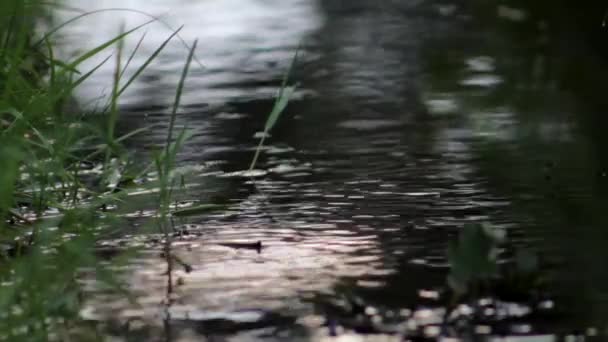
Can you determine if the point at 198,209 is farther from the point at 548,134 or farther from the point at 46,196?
the point at 548,134

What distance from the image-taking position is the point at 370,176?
3.02 metres

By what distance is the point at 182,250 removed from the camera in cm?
249

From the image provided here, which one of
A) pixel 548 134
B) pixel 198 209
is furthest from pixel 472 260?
pixel 548 134

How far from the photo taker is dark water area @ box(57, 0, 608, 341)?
6.96 feet

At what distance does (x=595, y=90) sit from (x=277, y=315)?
6.78 feet

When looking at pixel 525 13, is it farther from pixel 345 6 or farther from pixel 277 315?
pixel 277 315

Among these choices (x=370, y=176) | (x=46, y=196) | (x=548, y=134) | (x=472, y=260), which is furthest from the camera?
(x=548, y=134)

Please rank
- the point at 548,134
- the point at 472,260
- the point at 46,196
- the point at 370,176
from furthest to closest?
the point at 548,134 → the point at 370,176 → the point at 46,196 → the point at 472,260

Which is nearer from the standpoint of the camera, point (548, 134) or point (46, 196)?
point (46, 196)

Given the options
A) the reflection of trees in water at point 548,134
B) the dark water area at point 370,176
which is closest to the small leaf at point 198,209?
the dark water area at point 370,176

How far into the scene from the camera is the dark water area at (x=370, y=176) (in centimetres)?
212

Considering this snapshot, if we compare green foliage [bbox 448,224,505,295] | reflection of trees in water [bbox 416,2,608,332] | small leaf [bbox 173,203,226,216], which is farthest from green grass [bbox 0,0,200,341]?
reflection of trees in water [bbox 416,2,608,332]

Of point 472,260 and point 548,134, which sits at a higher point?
point 472,260

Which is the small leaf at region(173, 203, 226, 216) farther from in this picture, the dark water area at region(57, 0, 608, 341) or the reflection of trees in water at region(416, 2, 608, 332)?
the reflection of trees in water at region(416, 2, 608, 332)
